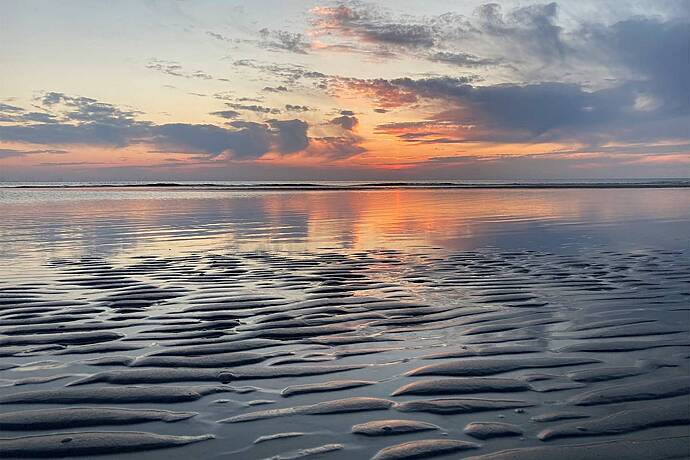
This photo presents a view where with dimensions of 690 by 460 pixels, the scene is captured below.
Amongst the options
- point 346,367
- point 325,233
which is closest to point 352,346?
point 346,367

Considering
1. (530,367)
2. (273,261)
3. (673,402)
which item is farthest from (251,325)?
(273,261)

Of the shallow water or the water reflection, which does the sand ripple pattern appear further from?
the water reflection

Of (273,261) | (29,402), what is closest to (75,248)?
(273,261)

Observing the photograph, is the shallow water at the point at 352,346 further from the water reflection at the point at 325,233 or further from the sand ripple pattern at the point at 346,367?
the water reflection at the point at 325,233

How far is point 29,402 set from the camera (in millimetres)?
4469

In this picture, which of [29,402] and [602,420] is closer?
[602,420]

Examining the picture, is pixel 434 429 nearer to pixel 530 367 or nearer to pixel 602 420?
pixel 602 420

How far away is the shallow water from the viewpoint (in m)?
3.99

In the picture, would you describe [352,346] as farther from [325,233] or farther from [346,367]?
[325,233]

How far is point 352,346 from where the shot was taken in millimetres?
6066

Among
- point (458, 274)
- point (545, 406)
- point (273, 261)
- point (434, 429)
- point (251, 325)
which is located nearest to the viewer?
point (434, 429)

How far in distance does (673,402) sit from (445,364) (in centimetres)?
178

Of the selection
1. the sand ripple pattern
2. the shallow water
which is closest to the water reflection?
the shallow water

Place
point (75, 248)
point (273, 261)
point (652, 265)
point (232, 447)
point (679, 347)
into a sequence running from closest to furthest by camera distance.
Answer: point (232, 447), point (679, 347), point (652, 265), point (273, 261), point (75, 248)
